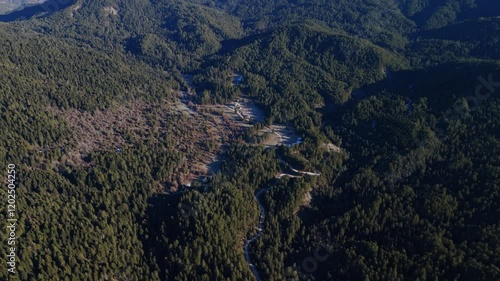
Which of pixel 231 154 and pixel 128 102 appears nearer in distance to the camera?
pixel 231 154

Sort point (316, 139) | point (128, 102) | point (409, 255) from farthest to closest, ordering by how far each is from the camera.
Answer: point (128, 102), point (316, 139), point (409, 255)

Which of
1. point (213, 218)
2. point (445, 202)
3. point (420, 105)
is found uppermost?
point (420, 105)

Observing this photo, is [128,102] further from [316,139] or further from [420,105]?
[420,105]

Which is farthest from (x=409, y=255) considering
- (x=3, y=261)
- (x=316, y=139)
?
(x=3, y=261)

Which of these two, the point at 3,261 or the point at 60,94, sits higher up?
the point at 60,94

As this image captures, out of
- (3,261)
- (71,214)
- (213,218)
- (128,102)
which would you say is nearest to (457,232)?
(213,218)

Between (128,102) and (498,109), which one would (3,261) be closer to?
(128,102)

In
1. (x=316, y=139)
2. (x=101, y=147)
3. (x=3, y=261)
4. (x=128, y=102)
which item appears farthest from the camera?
(x=128, y=102)

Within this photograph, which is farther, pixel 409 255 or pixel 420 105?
pixel 420 105

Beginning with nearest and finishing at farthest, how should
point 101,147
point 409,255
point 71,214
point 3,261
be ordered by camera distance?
point 3,261, point 409,255, point 71,214, point 101,147
